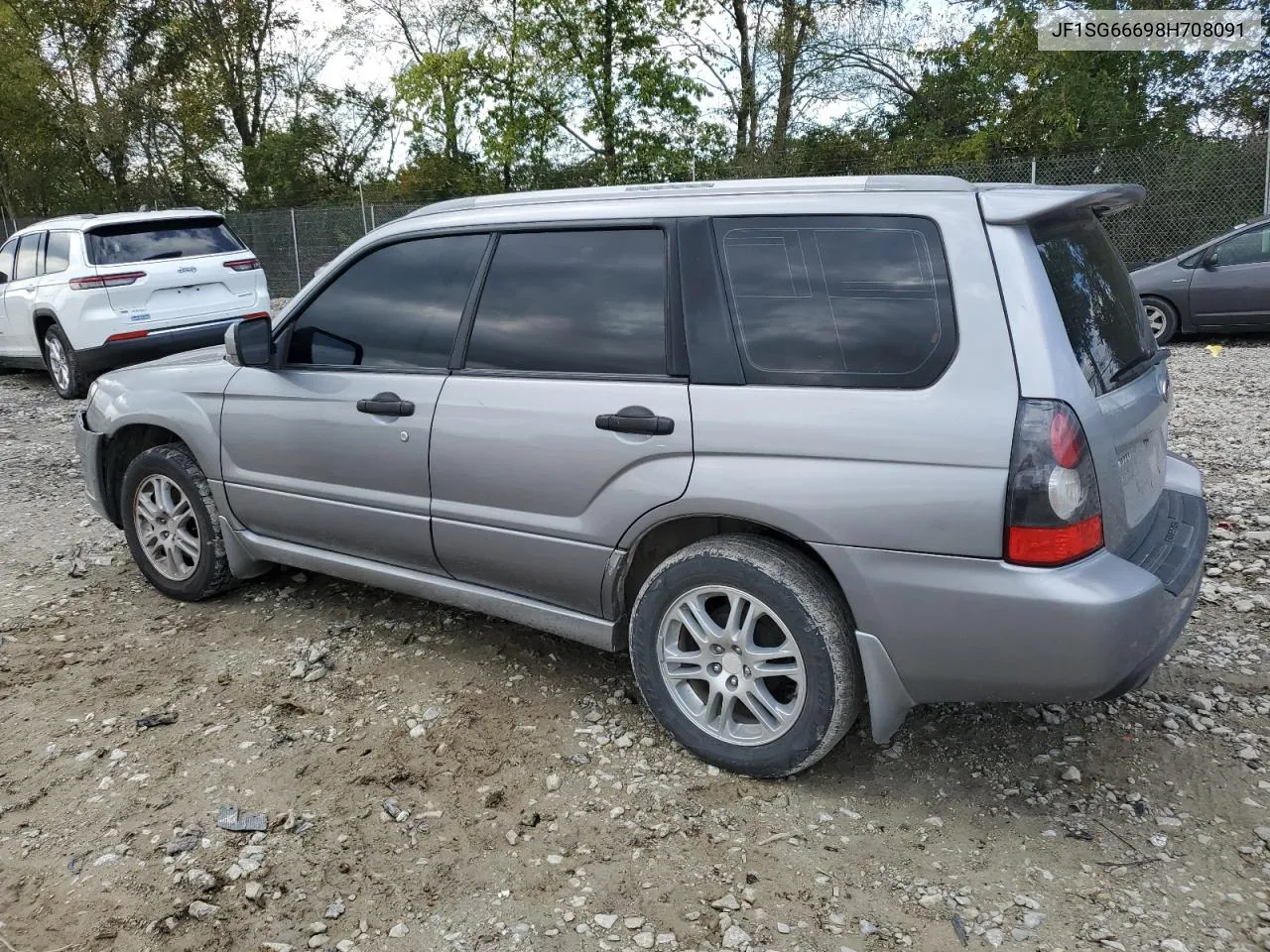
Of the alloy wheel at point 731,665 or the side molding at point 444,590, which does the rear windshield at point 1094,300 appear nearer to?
the alloy wheel at point 731,665

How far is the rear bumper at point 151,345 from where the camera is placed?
9.90 m

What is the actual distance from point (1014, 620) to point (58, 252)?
10.6 m

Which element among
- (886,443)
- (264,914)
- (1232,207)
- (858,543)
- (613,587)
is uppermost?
(1232,207)

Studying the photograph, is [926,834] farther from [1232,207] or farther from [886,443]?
[1232,207]

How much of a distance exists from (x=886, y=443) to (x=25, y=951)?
2565 millimetres

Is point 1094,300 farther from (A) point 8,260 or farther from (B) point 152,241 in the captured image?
(A) point 8,260

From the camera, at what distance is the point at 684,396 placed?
3.04 meters

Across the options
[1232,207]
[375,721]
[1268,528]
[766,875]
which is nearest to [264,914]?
[375,721]

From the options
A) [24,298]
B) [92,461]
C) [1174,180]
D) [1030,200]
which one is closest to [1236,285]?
[1174,180]

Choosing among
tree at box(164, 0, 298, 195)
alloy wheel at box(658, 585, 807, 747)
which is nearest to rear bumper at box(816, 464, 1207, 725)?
alloy wheel at box(658, 585, 807, 747)

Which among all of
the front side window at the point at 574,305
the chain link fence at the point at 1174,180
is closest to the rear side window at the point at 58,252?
the front side window at the point at 574,305

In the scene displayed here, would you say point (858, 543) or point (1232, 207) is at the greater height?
point (1232, 207)

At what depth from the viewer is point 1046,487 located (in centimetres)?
254

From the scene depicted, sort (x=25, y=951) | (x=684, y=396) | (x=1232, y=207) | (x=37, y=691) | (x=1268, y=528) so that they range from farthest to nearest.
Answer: (x=1232, y=207) < (x=1268, y=528) < (x=37, y=691) < (x=684, y=396) < (x=25, y=951)
